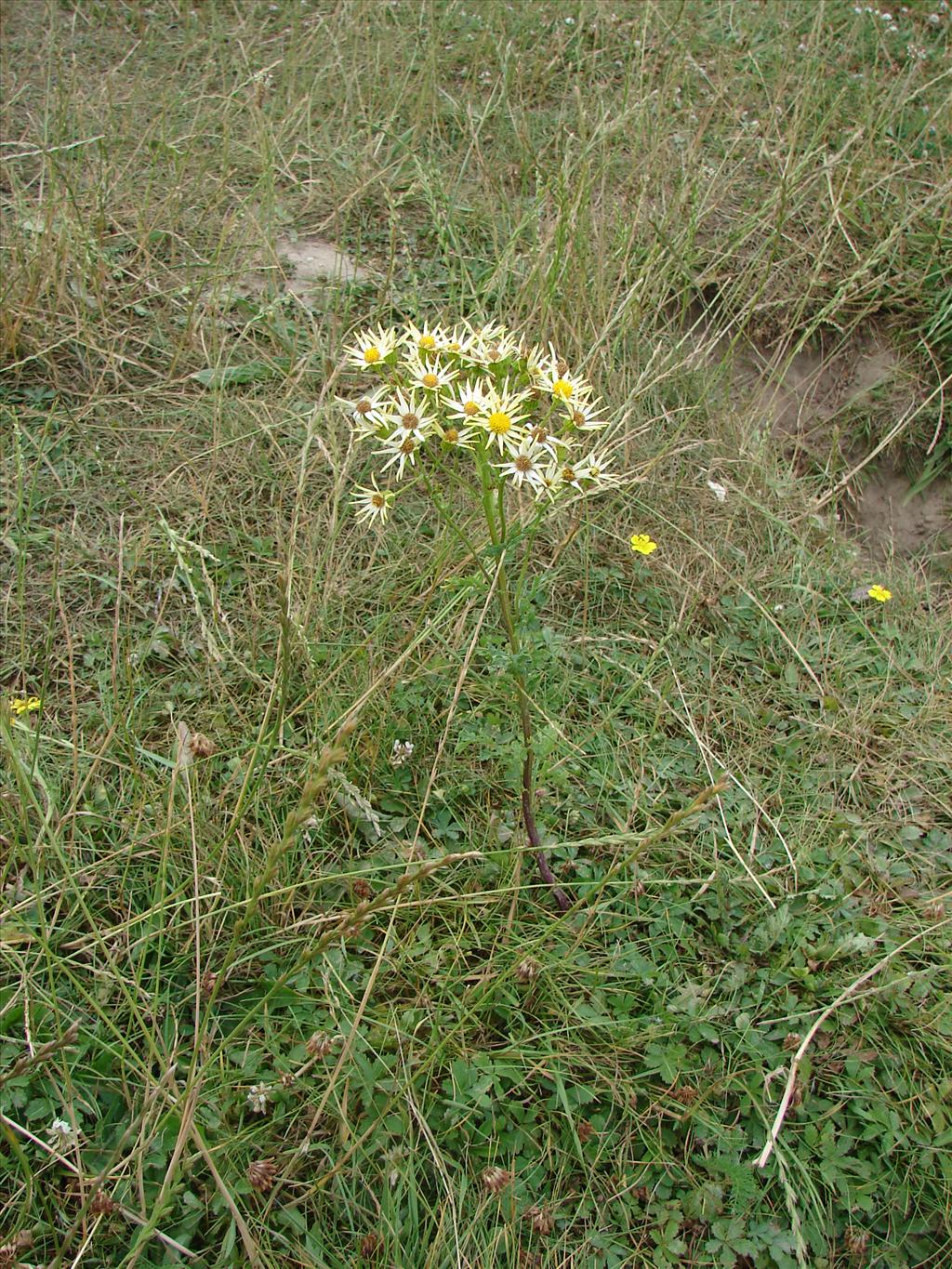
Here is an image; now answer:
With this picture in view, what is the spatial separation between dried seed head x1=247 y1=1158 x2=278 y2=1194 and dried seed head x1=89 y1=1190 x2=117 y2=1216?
20 centimetres

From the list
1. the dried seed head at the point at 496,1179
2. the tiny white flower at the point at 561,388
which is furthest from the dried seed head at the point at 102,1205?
the tiny white flower at the point at 561,388

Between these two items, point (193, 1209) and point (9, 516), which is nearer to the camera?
point (193, 1209)

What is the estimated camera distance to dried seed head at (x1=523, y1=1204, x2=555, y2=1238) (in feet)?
5.28

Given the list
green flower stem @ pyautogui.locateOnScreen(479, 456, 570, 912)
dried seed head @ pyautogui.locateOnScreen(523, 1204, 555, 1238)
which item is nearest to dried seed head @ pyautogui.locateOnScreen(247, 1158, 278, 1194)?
dried seed head @ pyautogui.locateOnScreen(523, 1204, 555, 1238)

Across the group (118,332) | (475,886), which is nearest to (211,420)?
(118,332)

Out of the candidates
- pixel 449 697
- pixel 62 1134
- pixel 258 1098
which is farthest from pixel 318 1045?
pixel 449 697

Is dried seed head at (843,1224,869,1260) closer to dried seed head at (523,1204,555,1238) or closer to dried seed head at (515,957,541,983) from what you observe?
dried seed head at (523,1204,555,1238)

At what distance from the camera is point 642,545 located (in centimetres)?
270

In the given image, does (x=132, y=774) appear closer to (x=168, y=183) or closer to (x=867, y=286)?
(x=168, y=183)

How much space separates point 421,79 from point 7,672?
2.82 m

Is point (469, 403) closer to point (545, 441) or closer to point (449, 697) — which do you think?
point (545, 441)

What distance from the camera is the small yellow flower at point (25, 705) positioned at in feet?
6.83

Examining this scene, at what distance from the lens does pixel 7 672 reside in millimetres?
2309

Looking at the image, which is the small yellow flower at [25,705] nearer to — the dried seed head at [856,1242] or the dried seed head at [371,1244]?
the dried seed head at [371,1244]
